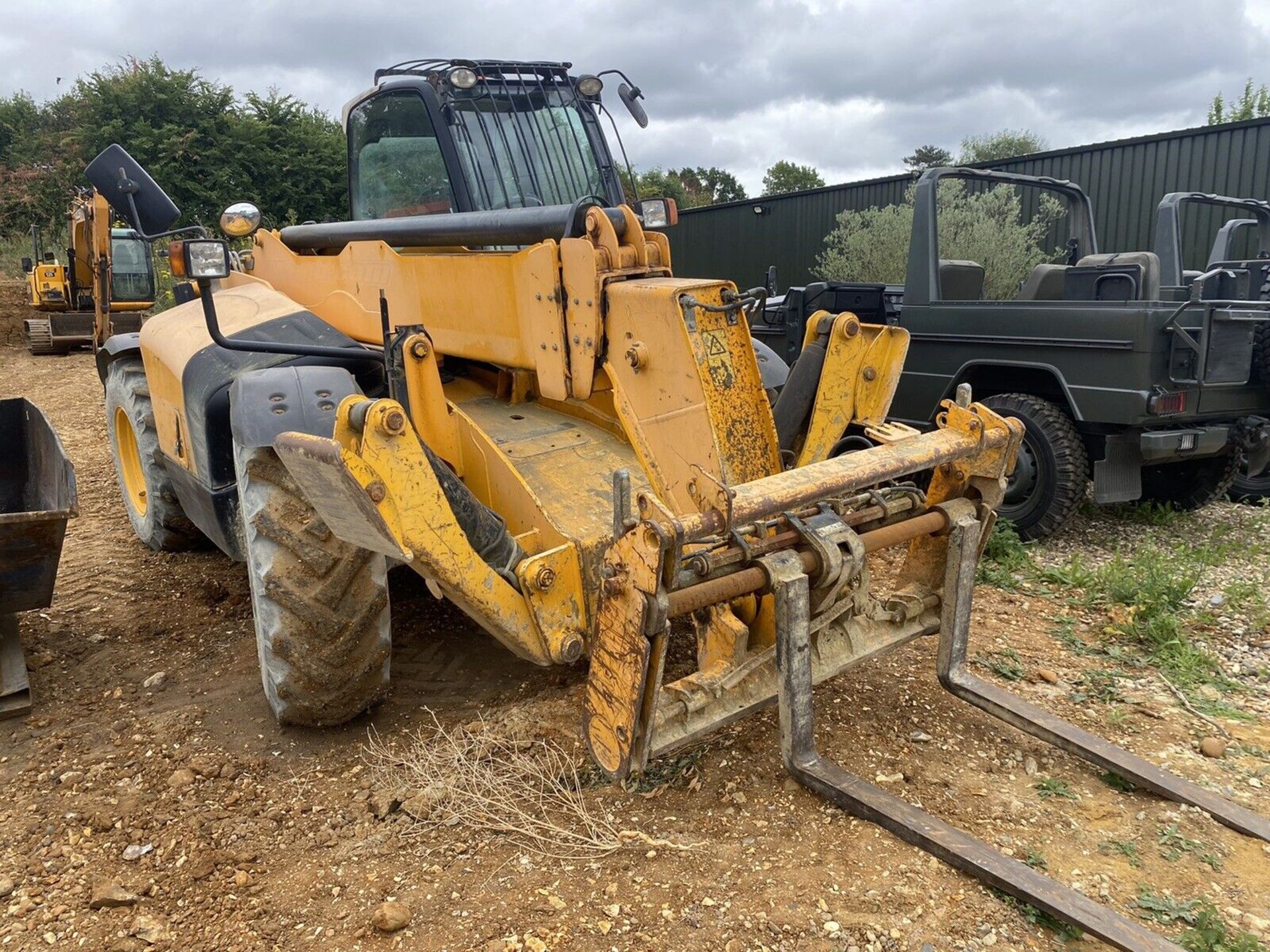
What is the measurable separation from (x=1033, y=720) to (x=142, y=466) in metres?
4.58

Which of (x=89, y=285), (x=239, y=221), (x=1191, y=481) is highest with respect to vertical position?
(x=239, y=221)

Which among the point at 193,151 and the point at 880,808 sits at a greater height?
the point at 193,151

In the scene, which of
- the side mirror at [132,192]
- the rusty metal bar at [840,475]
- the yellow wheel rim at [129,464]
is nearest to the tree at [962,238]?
the rusty metal bar at [840,475]

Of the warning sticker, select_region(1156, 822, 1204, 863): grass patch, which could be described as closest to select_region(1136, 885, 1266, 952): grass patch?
select_region(1156, 822, 1204, 863): grass patch

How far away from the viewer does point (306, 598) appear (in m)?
3.11

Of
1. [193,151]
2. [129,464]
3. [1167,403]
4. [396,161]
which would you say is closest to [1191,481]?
[1167,403]

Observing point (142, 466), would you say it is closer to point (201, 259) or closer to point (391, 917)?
point (201, 259)

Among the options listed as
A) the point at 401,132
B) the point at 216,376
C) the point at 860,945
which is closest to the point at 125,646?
the point at 216,376

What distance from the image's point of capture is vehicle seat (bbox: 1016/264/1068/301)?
644 centimetres

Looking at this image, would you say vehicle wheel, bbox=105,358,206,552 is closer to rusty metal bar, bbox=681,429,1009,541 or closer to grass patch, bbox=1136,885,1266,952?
rusty metal bar, bbox=681,429,1009,541

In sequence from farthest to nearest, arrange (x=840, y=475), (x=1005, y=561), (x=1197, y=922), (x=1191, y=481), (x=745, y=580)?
1. (x=1191, y=481)
2. (x=1005, y=561)
3. (x=840, y=475)
4. (x=745, y=580)
5. (x=1197, y=922)

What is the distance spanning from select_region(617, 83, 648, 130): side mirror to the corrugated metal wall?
8.41 metres

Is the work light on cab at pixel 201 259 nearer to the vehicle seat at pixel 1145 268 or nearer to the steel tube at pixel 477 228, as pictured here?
the steel tube at pixel 477 228

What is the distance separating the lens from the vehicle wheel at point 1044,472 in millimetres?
5406
